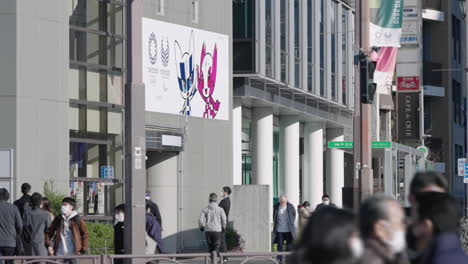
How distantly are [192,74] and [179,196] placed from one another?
11.5 feet

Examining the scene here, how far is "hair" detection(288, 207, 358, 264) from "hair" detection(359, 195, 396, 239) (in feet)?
1.40

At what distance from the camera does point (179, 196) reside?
116ft

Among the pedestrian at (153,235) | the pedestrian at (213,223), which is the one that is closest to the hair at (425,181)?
the pedestrian at (153,235)

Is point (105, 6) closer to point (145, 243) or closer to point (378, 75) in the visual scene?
point (378, 75)

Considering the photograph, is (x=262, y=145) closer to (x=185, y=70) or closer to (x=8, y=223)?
(x=185, y=70)

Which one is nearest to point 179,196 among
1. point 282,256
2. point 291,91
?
point 291,91

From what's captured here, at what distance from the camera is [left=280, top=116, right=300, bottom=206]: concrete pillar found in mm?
49938

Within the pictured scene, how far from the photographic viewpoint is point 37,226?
20.5 meters

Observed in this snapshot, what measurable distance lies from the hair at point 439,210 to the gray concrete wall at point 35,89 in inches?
919

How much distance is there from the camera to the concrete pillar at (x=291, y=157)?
4994 cm

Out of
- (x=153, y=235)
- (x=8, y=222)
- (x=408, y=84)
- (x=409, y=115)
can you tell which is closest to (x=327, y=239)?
(x=153, y=235)

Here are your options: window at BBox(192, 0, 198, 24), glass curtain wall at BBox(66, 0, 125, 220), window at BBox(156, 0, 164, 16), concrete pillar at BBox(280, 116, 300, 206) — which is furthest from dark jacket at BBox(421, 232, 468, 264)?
concrete pillar at BBox(280, 116, 300, 206)

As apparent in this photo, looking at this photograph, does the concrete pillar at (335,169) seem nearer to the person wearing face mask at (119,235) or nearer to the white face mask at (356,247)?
the person wearing face mask at (119,235)

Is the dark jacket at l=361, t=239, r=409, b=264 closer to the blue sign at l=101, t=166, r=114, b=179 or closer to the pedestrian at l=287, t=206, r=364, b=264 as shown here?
the pedestrian at l=287, t=206, r=364, b=264
